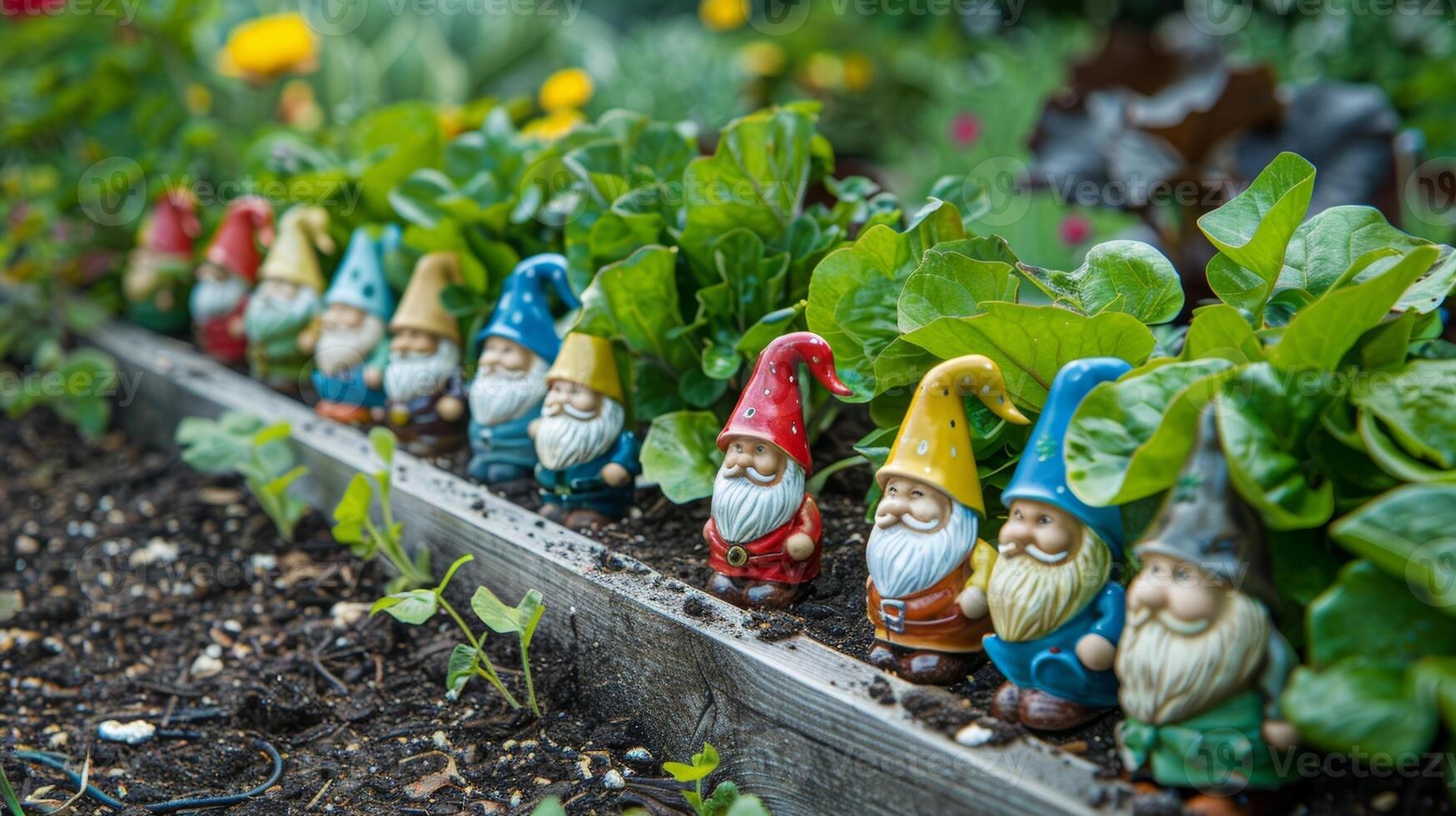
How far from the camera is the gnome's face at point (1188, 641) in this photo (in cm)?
116

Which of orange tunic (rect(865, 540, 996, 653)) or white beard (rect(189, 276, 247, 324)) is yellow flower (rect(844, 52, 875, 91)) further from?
orange tunic (rect(865, 540, 996, 653))

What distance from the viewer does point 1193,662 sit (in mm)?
1159

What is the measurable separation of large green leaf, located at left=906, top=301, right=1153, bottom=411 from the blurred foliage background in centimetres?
59

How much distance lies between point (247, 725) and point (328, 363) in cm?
87

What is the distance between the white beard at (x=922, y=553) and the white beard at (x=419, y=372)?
1181 millimetres

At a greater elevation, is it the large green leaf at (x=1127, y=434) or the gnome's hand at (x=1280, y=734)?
the large green leaf at (x=1127, y=434)

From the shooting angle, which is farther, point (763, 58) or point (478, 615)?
point (763, 58)

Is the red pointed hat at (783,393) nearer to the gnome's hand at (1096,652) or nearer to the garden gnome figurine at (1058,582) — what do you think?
the garden gnome figurine at (1058,582)

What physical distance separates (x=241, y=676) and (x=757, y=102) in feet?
12.6

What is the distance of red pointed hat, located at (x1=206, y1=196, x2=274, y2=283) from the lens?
2836 millimetres

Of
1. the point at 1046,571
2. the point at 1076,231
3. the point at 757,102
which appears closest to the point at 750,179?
the point at 1046,571

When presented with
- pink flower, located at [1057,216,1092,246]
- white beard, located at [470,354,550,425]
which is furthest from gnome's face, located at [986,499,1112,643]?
pink flower, located at [1057,216,1092,246]

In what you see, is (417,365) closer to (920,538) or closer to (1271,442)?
(920,538)

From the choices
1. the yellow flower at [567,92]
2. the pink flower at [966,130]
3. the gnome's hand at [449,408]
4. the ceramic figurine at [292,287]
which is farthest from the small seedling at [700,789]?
the pink flower at [966,130]
